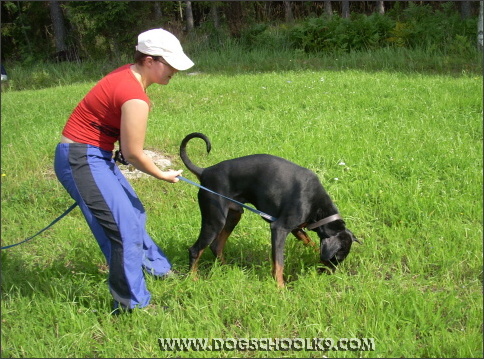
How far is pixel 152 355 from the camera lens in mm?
3238

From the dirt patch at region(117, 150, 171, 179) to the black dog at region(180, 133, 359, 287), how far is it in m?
2.47

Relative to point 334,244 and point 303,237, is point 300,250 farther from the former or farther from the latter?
point 334,244

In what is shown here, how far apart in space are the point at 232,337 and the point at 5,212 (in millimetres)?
3531

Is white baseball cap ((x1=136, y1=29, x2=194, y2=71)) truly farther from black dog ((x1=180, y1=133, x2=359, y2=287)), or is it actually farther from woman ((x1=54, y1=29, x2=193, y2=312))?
black dog ((x1=180, y1=133, x2=359, y2=287))

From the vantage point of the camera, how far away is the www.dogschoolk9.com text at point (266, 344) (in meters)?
3.18

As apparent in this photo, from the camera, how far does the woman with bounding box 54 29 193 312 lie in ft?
10.5

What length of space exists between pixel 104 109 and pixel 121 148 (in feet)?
0.93

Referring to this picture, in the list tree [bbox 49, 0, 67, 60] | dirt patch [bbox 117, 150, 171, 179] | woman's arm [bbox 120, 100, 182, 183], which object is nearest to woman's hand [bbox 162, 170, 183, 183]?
woman's arm [bbox 120, 100, 182, 183]

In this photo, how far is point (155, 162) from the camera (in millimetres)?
6633

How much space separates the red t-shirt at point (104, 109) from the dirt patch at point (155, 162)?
9.31 ft

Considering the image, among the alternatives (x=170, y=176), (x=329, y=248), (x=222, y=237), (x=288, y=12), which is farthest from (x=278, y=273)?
(x=288, y=12)

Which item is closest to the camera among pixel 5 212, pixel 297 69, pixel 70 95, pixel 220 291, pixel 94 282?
pixel 220 291

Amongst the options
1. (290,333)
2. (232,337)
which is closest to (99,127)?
(232,337)

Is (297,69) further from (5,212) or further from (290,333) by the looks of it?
(290,333)
